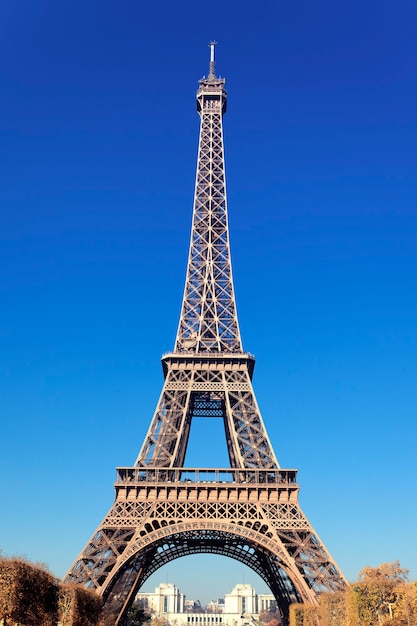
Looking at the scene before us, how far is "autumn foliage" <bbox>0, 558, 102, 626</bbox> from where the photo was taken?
31.0m

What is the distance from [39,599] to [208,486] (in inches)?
604

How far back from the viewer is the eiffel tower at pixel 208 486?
143 ft

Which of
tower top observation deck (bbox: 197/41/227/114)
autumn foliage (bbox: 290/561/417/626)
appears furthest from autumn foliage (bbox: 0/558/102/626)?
tower top observation deck (bbox: 197/41/227/114)

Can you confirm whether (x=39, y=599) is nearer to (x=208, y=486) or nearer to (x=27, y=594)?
(x=27, y=594)

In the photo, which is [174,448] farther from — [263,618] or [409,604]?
[263,618]

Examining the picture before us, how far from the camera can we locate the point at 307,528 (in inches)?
1743

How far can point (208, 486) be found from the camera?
46750 millimetres

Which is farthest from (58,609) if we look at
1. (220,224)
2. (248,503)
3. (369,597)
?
(220,224)

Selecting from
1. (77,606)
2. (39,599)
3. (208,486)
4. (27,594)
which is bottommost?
(77,606)

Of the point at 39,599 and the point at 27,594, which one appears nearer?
the point at 27,594

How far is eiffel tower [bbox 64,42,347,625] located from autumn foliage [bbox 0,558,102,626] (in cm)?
353

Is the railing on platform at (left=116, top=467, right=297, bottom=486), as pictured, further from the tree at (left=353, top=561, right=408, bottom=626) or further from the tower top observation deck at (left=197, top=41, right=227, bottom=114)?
the tower top observation deck at (left=197, top=41, right=227, bottom=114)

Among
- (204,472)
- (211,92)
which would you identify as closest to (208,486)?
(204,472)

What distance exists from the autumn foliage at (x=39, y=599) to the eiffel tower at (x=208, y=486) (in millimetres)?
3532
